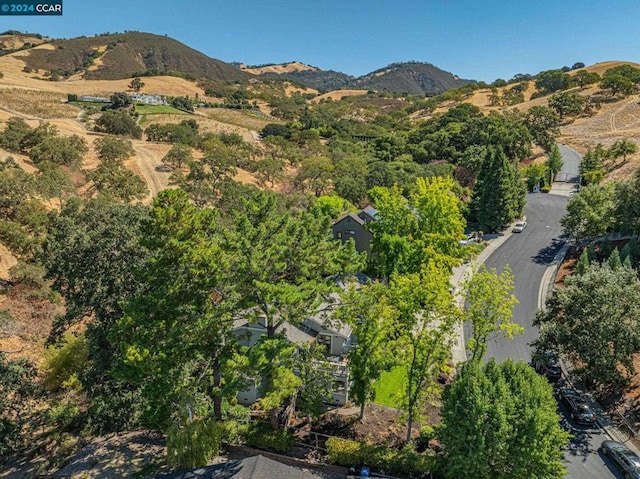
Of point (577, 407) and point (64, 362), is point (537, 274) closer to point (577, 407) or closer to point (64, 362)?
point (577, 407)

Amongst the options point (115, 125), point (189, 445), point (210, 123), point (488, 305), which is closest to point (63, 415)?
point (189, 445)

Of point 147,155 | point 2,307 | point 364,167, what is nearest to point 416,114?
point 364,167

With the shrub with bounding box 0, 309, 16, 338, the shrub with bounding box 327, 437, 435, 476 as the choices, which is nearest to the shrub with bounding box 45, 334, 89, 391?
the shrub with bounding box 0, 309, 16, 338

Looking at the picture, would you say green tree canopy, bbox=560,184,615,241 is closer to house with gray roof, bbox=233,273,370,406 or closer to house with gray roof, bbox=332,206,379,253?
house with gray roof, bbox=332,206,379,253

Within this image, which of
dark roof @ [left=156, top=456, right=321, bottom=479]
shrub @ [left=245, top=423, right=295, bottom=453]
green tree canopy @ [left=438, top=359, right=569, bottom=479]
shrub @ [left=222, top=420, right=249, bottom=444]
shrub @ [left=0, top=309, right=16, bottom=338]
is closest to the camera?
dark roof @ [left=156, top=456, right=321, bottom=479]

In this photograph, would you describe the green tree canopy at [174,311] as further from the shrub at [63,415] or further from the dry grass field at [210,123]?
the dry grass field at [210,123]

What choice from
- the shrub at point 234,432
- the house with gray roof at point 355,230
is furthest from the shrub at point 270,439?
the house with gray roof at point 355,230

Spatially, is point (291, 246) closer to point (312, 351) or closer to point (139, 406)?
point (312, 351)
